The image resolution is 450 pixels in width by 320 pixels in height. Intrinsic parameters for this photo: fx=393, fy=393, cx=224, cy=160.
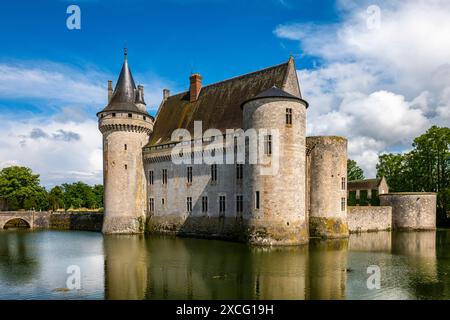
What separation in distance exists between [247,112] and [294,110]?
2613 millimetres

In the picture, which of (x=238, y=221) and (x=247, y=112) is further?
(x=238, y=221)

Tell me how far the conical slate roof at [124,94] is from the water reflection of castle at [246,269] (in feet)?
37.0

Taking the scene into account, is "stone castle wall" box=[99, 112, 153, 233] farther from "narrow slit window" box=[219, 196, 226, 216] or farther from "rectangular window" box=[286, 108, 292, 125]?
"rectangular window" box=[286, 108, 292, 125]

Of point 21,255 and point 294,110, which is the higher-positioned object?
point 294,110

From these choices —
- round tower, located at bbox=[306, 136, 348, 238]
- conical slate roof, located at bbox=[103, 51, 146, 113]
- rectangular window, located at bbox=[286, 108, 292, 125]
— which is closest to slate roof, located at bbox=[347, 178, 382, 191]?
round tower, located at bbox=[306, 136, 348, 238]

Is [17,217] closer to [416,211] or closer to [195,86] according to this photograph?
[195,86]

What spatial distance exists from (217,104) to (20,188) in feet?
103

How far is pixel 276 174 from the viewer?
20.9m

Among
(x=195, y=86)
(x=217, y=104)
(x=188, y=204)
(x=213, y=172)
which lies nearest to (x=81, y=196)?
(x=195, y=86)

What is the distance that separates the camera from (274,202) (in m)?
20.7

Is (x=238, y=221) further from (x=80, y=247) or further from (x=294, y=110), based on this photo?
(x=80, y=247)

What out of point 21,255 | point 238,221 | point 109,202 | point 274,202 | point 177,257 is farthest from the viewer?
point 109,202
